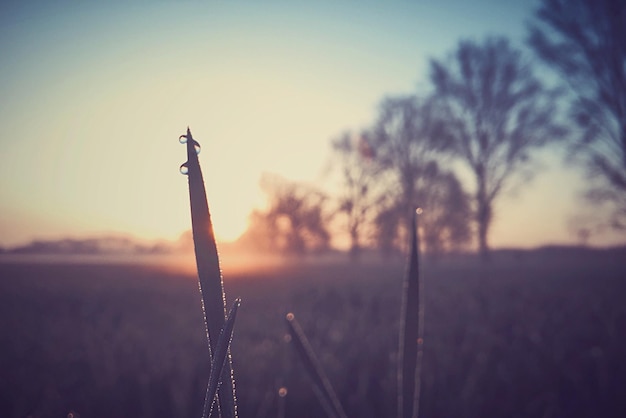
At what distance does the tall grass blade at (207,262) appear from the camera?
170 millimetres

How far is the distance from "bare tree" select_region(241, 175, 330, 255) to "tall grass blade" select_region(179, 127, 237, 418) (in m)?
28.9

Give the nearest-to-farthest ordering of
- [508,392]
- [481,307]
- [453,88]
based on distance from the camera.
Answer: [508,392] → [481,307] → [453,88]

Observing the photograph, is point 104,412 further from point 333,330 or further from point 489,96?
point 489,96

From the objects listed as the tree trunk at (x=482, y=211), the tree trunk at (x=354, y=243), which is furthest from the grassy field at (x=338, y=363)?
the tree trunk at (x=354, y=243)

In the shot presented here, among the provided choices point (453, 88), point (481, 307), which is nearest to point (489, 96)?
point (453, 88)

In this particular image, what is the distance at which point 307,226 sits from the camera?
107 feet

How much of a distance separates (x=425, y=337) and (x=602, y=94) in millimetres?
11762

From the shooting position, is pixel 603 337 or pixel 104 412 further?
pixel 603 337

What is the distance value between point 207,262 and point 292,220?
3319cm

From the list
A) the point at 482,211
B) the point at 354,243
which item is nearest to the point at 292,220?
the point at 354,243

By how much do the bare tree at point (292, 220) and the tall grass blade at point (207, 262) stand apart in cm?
2891

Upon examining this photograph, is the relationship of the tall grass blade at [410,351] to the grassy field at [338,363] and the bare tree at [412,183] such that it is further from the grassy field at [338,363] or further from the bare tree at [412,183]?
the bare tree at [412,183]

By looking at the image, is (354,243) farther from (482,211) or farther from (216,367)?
(216,367)

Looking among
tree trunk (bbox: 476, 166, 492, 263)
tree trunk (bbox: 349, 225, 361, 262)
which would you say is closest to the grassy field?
tree trunk (bbox: 476, 166, 492, 263)
